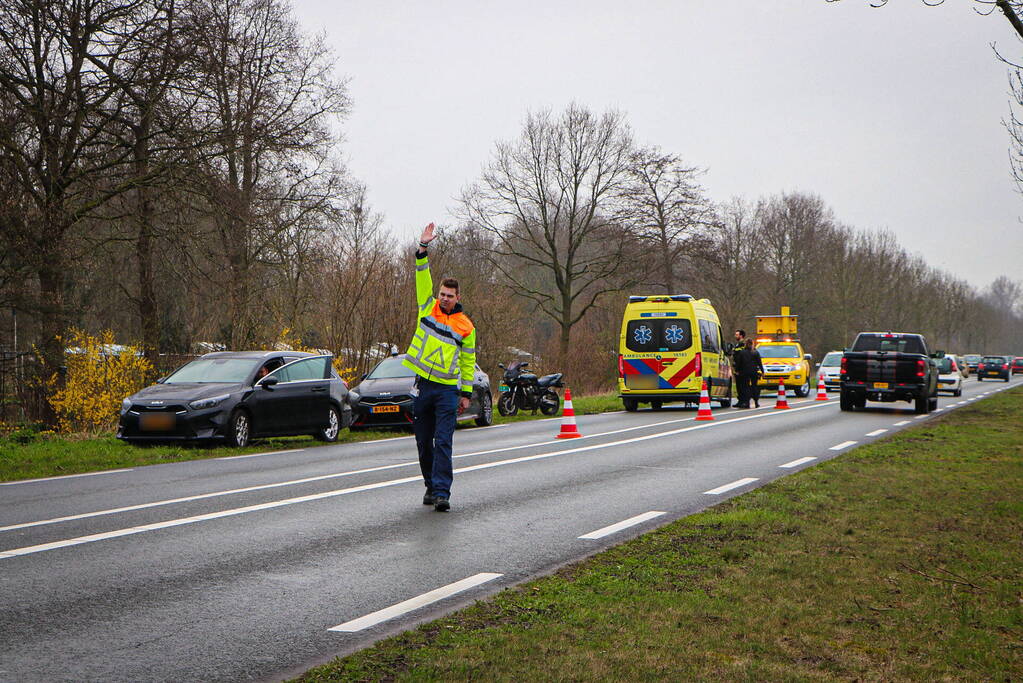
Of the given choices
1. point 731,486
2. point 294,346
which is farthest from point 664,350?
point 731,486

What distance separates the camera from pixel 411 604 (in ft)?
17.1

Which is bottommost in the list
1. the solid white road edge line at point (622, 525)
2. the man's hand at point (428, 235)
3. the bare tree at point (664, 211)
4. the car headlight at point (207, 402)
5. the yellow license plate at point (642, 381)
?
the solid white road edge line at point (622, 525)

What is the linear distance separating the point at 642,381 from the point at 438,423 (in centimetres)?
1716

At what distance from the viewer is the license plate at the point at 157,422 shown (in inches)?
549

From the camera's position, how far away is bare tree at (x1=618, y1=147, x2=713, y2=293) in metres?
41.9

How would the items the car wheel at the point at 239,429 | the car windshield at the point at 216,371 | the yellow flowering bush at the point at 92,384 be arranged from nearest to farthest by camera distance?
the car wheel at the point at 239,429, the car windshield at the point at 216,371, the yellow flowering bush at the point at 92,384

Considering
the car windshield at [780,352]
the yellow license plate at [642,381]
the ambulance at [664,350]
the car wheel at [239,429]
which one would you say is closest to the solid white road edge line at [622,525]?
the car wheel at [239,429]

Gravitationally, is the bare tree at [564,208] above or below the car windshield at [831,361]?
above

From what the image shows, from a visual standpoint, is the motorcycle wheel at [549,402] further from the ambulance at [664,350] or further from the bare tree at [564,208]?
the bare tree at [564,208]

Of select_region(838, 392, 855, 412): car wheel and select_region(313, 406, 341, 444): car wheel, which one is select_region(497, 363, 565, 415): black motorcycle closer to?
select_region(313, 406, 341, 444): car wheel

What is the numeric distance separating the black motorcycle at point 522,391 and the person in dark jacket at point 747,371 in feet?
20.3

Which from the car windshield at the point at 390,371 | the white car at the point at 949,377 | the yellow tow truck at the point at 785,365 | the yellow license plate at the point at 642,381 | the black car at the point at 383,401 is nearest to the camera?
the black car at the point at 383,401

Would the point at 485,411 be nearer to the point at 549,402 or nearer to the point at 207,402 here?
the point at 549,402

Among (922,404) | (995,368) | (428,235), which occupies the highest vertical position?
(428,235)
